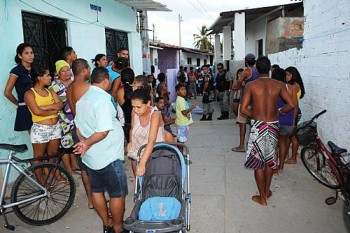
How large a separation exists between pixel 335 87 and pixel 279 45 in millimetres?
6144

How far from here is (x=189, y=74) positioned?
17.9 m

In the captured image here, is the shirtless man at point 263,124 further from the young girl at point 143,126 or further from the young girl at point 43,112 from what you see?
the young girl at point 43,112

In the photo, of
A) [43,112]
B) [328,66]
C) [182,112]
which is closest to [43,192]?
[43,112]

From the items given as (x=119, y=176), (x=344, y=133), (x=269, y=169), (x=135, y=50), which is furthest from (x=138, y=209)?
(x=135, y=50)

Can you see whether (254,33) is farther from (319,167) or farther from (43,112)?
(43,112)

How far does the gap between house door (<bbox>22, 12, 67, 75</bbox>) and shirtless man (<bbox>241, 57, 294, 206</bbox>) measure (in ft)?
11.1

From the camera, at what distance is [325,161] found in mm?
4551

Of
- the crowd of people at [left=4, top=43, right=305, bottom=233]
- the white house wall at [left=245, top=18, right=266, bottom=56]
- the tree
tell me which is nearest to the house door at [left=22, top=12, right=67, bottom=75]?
the crowd of people at [left=4, top=43, right=305, bottom=233]

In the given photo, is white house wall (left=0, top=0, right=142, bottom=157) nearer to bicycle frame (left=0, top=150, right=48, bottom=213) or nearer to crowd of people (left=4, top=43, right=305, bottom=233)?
crowd of people (left=4, top=43, right=305, bottom=233)

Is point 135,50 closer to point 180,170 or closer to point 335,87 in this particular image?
point 335,87

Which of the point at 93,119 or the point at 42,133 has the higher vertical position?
the point at 93,119

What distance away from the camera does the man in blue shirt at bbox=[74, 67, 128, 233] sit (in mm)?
2809

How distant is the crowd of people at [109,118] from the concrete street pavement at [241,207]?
0.78ft

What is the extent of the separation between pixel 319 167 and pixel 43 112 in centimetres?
385
